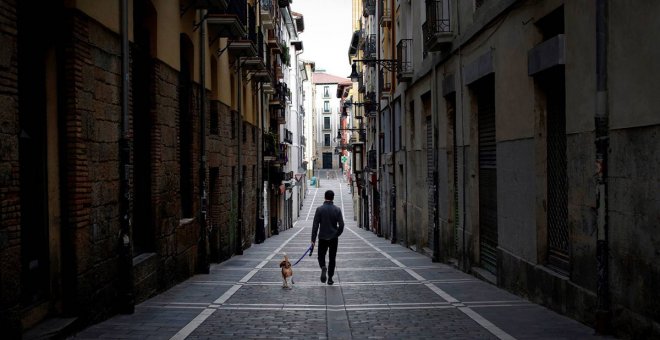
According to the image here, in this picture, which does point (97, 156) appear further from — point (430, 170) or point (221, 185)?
point (430, 170)

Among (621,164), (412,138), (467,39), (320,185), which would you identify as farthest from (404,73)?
(320,185)

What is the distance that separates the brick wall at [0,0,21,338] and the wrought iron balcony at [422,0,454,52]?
1128 centimetres

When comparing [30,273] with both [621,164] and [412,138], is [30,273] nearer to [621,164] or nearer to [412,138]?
[621,164]

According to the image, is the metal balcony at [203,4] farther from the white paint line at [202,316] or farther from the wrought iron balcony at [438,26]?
the white paint line at [202,316]

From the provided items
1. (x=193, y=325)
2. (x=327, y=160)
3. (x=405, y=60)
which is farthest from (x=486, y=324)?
(x=327, y=160)

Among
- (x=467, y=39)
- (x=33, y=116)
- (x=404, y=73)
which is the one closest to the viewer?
(x=33, y=116)

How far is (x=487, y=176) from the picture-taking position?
44.5ft

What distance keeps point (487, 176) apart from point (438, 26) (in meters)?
4.74

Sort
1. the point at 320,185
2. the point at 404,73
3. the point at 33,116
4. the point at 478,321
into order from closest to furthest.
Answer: the point at 33,116, the point at 478,321, the point at 404,73, the point at 320,185

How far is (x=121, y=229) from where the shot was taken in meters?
9.19

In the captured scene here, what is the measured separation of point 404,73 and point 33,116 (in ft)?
55.6

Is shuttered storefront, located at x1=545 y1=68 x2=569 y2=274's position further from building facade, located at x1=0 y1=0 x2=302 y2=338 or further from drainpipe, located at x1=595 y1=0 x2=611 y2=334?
building facade, located at x1=0 y1=0 x2=302 y2=338

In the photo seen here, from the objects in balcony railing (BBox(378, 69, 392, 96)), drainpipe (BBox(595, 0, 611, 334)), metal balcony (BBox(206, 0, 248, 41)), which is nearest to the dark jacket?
drainpipe (BBox(595, 0, 611, 334))

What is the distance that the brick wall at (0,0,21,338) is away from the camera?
234 inches
